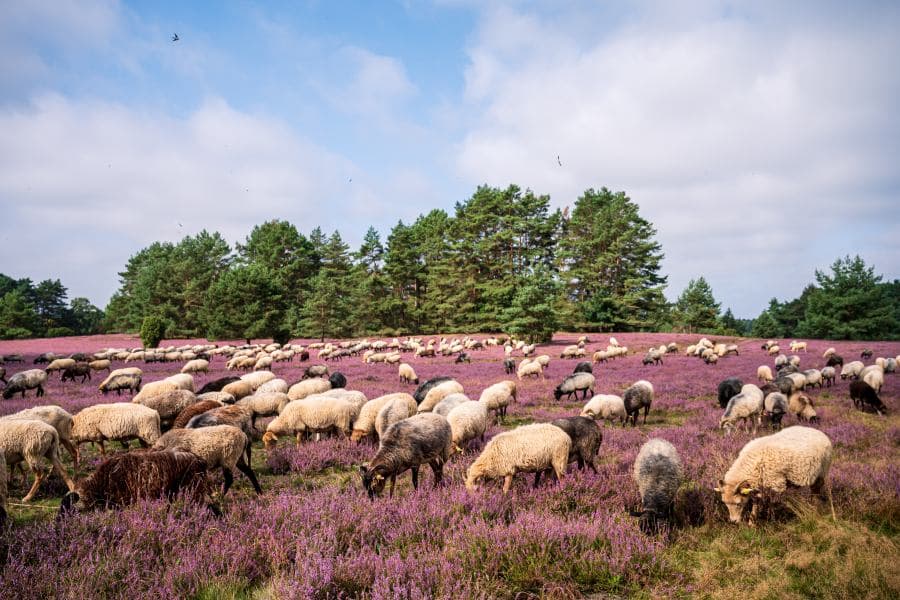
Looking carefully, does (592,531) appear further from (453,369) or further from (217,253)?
(217,253)

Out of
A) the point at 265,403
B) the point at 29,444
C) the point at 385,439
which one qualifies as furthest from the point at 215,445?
the point at 265,403

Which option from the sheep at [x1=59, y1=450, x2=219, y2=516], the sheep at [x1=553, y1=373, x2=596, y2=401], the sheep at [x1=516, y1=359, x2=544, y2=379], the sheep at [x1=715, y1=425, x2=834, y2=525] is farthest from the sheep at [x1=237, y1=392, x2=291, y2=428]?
the sheep at [x1=516, y1=359, x2=544, y2=379]

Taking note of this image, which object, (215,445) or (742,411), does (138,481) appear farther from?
(742,411)

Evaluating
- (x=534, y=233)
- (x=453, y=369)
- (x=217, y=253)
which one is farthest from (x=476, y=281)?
(x=217, y=253)

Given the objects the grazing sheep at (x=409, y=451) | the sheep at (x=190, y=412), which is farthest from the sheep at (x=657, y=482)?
the sheep at (x=190, y=412)

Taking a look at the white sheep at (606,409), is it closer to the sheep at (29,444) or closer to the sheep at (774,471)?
the sheep at (774,471)

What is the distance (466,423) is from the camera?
8.90 m

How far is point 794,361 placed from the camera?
23.2 m

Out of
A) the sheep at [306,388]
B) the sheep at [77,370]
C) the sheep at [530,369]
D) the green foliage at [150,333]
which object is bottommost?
the sheep at [530,369]

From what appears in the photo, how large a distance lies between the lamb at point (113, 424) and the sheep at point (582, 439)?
25.2 feet

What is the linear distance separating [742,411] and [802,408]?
2.61m

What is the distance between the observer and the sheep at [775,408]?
35.0ft

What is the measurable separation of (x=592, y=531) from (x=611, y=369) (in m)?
22.2

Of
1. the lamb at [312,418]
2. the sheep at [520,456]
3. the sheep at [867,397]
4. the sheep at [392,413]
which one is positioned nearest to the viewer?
the sheep at [520,456]
